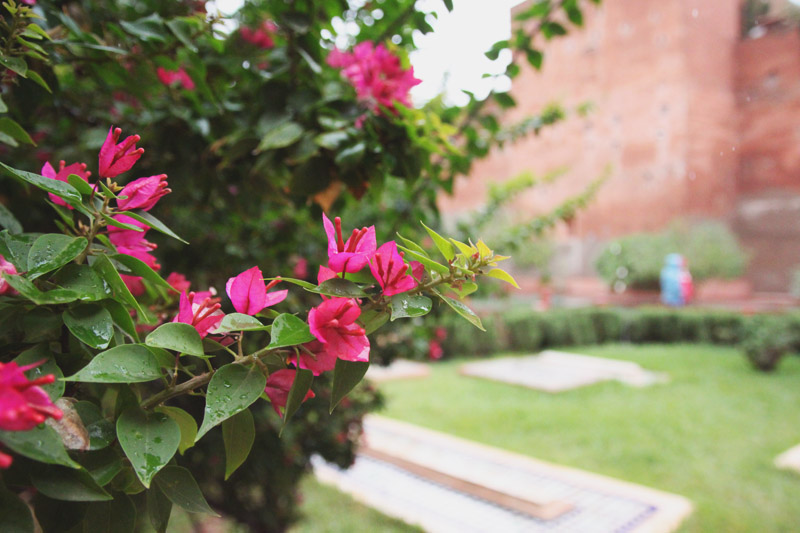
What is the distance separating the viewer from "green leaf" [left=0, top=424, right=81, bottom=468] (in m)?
0.17

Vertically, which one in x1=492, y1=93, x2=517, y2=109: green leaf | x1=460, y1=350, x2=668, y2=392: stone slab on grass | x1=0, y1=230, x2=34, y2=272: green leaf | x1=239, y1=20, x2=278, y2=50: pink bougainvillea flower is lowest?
x1=460, y1=350, x2=668, y2=392: stone slab on grass

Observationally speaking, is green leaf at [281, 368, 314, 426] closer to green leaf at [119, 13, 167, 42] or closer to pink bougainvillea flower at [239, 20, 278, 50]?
green leaf at [119, 13, 167, 42]

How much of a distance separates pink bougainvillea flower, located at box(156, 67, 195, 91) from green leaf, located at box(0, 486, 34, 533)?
1.98 ft

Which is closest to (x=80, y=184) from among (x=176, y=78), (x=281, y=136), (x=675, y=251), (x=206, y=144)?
(x=281, y=136)

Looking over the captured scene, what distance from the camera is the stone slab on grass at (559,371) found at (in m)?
4.05

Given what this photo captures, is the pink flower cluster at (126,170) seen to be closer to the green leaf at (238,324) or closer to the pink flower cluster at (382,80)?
the green leaf at (238,324)

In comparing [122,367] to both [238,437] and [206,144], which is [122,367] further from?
[206,144]

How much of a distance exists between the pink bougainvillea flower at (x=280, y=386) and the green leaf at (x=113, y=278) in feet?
0.24

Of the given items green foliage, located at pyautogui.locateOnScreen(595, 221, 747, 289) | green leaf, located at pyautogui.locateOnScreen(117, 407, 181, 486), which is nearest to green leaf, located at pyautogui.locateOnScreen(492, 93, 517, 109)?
green leaf, located at pyautogui.locateOnScreen(117, 407, 181, 486)

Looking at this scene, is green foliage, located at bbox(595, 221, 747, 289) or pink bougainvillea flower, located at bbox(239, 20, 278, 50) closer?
pink bougainvillea flower, located at bbox(239, 20, 278, 50)

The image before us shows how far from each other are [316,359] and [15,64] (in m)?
0.27

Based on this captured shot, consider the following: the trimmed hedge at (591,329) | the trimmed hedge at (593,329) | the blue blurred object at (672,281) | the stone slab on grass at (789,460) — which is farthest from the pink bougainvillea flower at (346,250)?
the blue blurred object at (672,281)

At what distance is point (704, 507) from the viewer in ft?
6.74

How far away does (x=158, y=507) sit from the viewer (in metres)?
0.24
